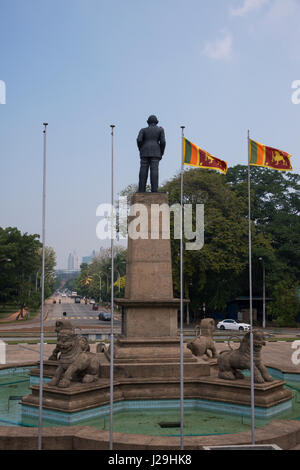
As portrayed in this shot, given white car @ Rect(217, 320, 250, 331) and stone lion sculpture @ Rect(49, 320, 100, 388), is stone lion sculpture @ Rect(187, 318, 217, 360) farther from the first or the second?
white car @ Rect(217, 320, 250, 331)

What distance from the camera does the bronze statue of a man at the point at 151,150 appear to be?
14.7 metres

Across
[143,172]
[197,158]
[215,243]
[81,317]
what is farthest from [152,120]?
[81,317]

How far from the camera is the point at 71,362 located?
11.1 metres

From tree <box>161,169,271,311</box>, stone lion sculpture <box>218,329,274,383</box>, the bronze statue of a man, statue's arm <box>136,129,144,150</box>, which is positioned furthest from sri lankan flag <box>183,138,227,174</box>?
tree <box>161,169,271,311</box>

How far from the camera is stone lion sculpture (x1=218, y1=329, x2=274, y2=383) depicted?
440 inches

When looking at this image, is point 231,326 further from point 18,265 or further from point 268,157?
point 268,157

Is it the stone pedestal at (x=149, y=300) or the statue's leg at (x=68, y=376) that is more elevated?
the stone pedestal at (x=149, y=300)

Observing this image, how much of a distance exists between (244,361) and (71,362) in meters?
4.36

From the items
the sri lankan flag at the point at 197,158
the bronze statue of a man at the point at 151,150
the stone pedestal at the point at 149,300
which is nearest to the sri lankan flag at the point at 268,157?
the sri lankan flag at the point at 197,158

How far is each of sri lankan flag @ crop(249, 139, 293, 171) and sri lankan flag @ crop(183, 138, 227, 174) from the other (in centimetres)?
111

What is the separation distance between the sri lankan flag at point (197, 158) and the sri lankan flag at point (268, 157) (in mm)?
1105

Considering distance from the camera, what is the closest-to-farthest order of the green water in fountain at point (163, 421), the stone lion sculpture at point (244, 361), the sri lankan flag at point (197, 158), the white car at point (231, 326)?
the green water in fountain at point (163, 421)
the stone lion sculpture at point (244, 361)
the sri lankan flag at point (197, 158)
the white car at point (231, 326)

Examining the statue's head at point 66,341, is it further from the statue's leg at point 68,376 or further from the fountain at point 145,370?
the statue's leg at point 68,376
